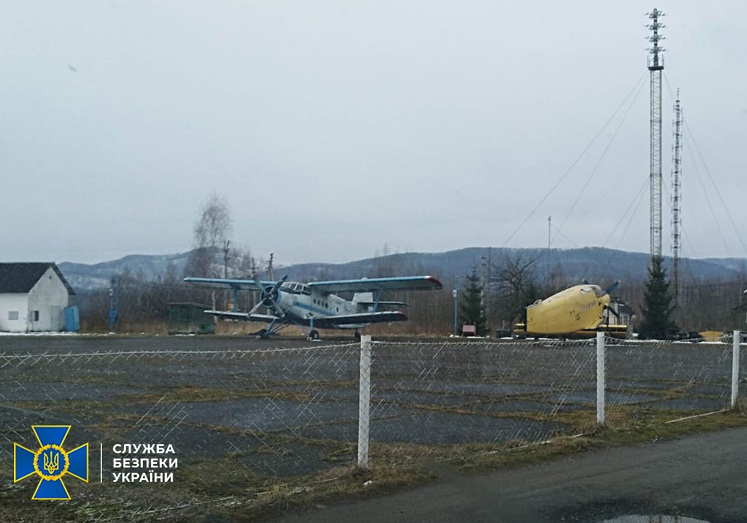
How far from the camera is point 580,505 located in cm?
601

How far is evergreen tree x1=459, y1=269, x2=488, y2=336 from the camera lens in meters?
47.6

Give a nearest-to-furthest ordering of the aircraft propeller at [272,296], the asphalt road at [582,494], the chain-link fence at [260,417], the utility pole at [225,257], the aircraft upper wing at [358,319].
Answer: the asphalt road at [582,494]
the chain-link fence at [260,417]
the aircraft upper wing at [358,319]
the aircraft propeller at [272,296]
the utility pole at [225,257]

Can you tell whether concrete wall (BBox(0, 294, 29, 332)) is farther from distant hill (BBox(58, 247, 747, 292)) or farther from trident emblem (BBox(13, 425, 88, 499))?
trident emblem (BBox(13, 425, 88, 499))

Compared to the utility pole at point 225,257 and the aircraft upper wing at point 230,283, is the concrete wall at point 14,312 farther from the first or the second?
the utility pole at point 225,257

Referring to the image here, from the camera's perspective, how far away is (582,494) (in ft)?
21.0

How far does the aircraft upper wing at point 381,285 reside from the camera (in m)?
35.9

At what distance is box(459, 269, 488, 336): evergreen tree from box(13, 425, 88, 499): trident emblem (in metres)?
42.7

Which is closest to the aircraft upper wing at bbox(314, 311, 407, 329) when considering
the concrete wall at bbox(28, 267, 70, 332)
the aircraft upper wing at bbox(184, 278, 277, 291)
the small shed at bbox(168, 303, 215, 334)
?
the aircraft upper wing at bbox(184, 278, 277, 291)

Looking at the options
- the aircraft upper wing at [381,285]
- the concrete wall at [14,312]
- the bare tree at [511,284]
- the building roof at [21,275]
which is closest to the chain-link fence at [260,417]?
the aircraft upper wing at [381,285]

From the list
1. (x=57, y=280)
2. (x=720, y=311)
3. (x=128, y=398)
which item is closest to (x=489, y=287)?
(x=720, y=311)

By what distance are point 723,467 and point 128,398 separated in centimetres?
753

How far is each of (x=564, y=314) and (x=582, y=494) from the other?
103 feet

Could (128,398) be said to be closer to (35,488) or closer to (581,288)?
(35,488)

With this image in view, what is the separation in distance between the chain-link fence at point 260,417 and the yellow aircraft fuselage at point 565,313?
18313 mm
